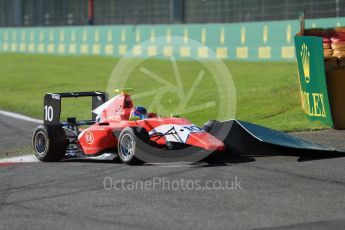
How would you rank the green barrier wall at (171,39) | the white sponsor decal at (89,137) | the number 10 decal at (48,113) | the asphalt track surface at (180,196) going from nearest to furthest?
the asphalt track surface at (180,196) → the white sponsor decal at (89,137) → the number 10 decal at (48,113) → the green barrier wall at (171,39)

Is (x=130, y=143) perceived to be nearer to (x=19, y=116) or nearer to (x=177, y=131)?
(x=177, y=131)

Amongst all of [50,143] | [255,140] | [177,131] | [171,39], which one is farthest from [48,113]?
[171,39]

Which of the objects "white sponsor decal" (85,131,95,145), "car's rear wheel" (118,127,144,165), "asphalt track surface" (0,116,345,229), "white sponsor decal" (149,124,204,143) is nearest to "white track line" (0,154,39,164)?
"asphalt track surface" (0,116,345,229)

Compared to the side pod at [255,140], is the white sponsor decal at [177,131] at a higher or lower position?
higher

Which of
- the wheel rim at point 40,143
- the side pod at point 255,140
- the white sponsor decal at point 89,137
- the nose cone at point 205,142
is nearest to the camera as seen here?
the nose cone at point 205,142

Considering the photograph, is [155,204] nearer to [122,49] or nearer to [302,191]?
[302,191]

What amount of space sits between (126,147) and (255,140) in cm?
158

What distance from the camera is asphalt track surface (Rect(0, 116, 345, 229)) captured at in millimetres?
6551

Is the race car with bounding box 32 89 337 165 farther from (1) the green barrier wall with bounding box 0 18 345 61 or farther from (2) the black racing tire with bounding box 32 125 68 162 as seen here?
(1) the green barrier wall with bounding box 0 18 345 61

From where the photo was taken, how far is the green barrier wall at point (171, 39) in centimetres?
2323

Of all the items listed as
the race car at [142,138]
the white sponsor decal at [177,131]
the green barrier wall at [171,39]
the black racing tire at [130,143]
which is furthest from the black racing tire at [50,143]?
the green barrier wall at [171,39]

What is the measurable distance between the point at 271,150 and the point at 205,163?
946mm

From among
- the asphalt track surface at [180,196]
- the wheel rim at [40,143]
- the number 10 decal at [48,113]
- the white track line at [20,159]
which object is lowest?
the white track line at [20,159]

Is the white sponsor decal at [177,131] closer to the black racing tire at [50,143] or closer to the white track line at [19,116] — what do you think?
the black racing tire at [50,143]
